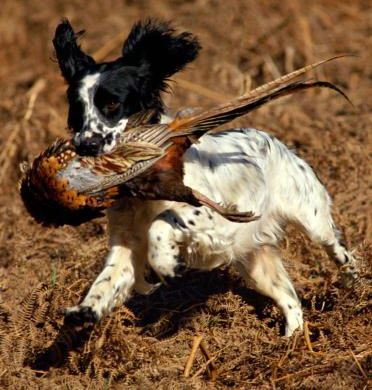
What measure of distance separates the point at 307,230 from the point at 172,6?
6.16 metres

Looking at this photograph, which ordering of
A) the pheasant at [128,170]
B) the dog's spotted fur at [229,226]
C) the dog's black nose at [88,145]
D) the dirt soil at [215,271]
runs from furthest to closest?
Result: the dirt soil at [215,271] → the dog's spotted fur at [229,226] → the dog's black nose at [88,145] → the pheasant at [128,170]

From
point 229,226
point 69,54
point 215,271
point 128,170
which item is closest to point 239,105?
point 128,170

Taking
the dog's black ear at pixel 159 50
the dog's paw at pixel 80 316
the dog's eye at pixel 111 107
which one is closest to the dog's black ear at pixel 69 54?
the dog's black ear at pixel 159 50

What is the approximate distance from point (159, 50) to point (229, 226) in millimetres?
951

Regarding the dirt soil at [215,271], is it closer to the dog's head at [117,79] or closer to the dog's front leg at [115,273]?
the dog's front leg at [115,273]

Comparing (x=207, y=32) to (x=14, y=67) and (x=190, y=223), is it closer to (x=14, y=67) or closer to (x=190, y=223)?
(x=14, y=67)

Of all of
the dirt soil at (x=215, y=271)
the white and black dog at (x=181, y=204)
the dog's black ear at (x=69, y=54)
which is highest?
the dog's black ear at (x=69, y=54)

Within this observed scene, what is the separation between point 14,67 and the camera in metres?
10.4

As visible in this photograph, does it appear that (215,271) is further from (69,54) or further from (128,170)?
(128,170)

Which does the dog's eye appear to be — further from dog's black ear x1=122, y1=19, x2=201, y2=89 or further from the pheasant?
dog's black ear x1=122, y1=19, x2=201, y2=89

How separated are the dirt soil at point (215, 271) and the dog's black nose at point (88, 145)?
99 cm

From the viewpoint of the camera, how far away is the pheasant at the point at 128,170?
432 cm

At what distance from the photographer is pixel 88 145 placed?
4504 mm

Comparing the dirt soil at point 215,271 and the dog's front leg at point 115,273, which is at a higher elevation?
the dog's front leg at point 115,273
